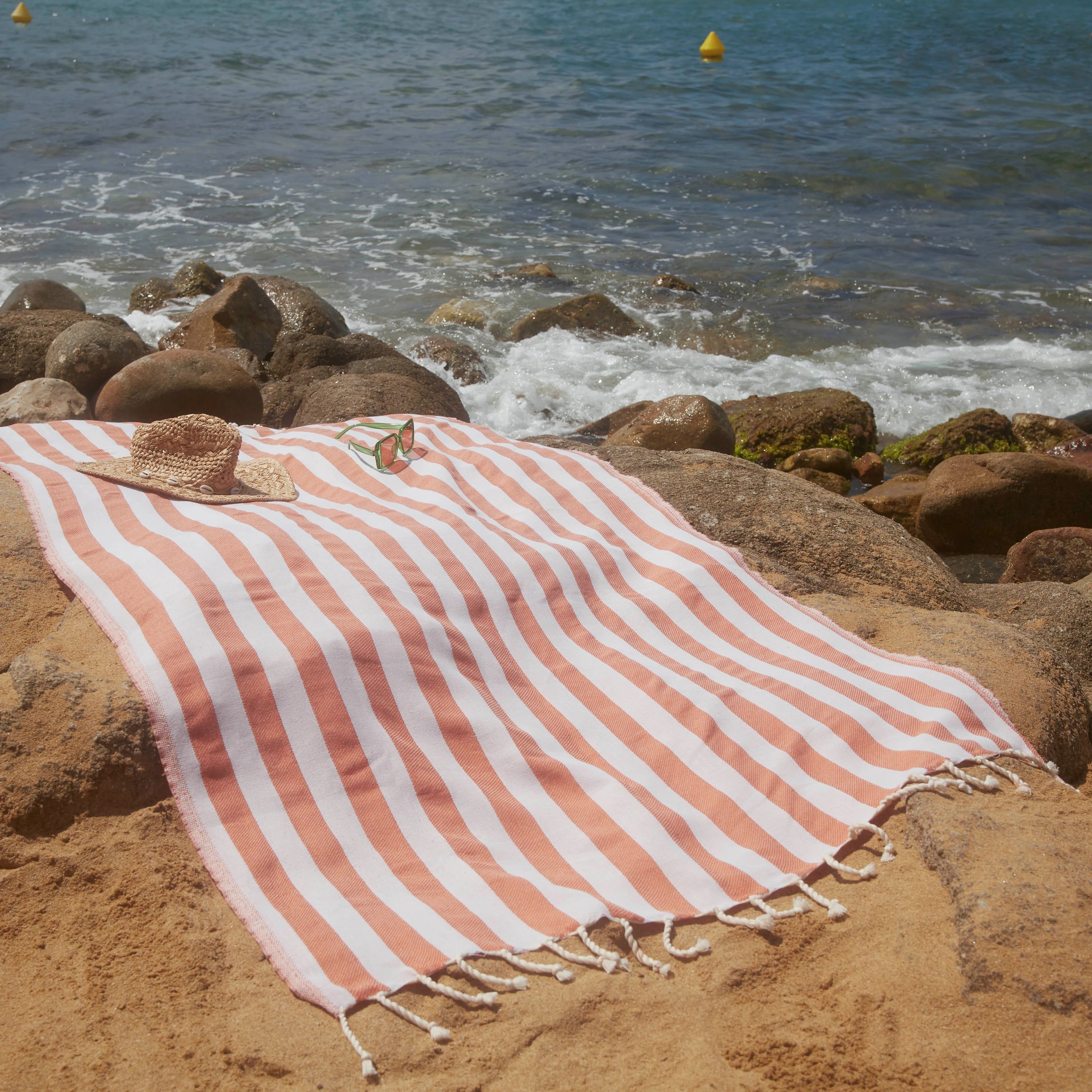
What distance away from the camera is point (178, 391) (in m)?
6.71

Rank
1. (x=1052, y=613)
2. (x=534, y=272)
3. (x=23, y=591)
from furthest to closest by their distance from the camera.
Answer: (x=534, y=272), (x=1052, y=613), (x=23, y=591)

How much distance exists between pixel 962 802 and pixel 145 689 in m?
2.39

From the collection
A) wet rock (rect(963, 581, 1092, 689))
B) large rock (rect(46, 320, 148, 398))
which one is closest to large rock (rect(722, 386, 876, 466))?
wet rock (rect(963, 581, 1092, 689))

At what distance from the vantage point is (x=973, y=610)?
4422 millimetres

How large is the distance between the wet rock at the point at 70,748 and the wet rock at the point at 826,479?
593 centimetres

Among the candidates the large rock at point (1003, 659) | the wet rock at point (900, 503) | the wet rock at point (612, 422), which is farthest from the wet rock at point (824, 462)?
the large rock at point (1003, 659)

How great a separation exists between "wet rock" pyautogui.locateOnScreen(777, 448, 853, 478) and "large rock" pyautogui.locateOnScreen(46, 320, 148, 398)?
5.30 metres

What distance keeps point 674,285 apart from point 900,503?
6.16 meters

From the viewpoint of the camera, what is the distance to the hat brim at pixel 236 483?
396 centimetres

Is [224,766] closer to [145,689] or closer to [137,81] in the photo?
[145,689]

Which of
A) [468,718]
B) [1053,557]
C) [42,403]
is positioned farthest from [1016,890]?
[42,403]

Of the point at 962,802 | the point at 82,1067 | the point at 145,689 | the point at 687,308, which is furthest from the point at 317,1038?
the point at 687,308

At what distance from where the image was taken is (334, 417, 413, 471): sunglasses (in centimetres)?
455

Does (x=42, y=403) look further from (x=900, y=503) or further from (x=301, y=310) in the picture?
(x=900, y=503)
